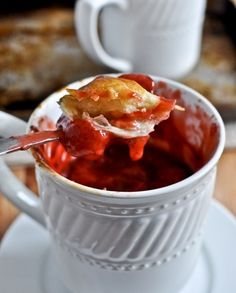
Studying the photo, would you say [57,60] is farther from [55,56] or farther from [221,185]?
[221,185]

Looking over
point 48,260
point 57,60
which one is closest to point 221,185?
point 48,260

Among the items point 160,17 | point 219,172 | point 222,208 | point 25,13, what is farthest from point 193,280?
point 25,13

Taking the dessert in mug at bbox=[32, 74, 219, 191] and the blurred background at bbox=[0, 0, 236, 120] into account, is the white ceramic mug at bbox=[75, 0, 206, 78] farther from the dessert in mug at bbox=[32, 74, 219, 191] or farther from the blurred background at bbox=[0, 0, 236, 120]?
the dessert in mug at bbox=[32, 74, 219, 191]

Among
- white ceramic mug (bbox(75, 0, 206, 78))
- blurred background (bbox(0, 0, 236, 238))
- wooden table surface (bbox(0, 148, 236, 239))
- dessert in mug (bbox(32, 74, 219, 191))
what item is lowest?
wooden table surface (bbox(0, 148, 236, 239))

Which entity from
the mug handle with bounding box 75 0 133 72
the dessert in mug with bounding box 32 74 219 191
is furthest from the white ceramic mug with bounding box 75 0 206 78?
the dessert in mug with bounding box 32 74 219 191

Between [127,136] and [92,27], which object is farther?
[92,27]

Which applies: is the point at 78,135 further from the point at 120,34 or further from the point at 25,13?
the point at 25,13
